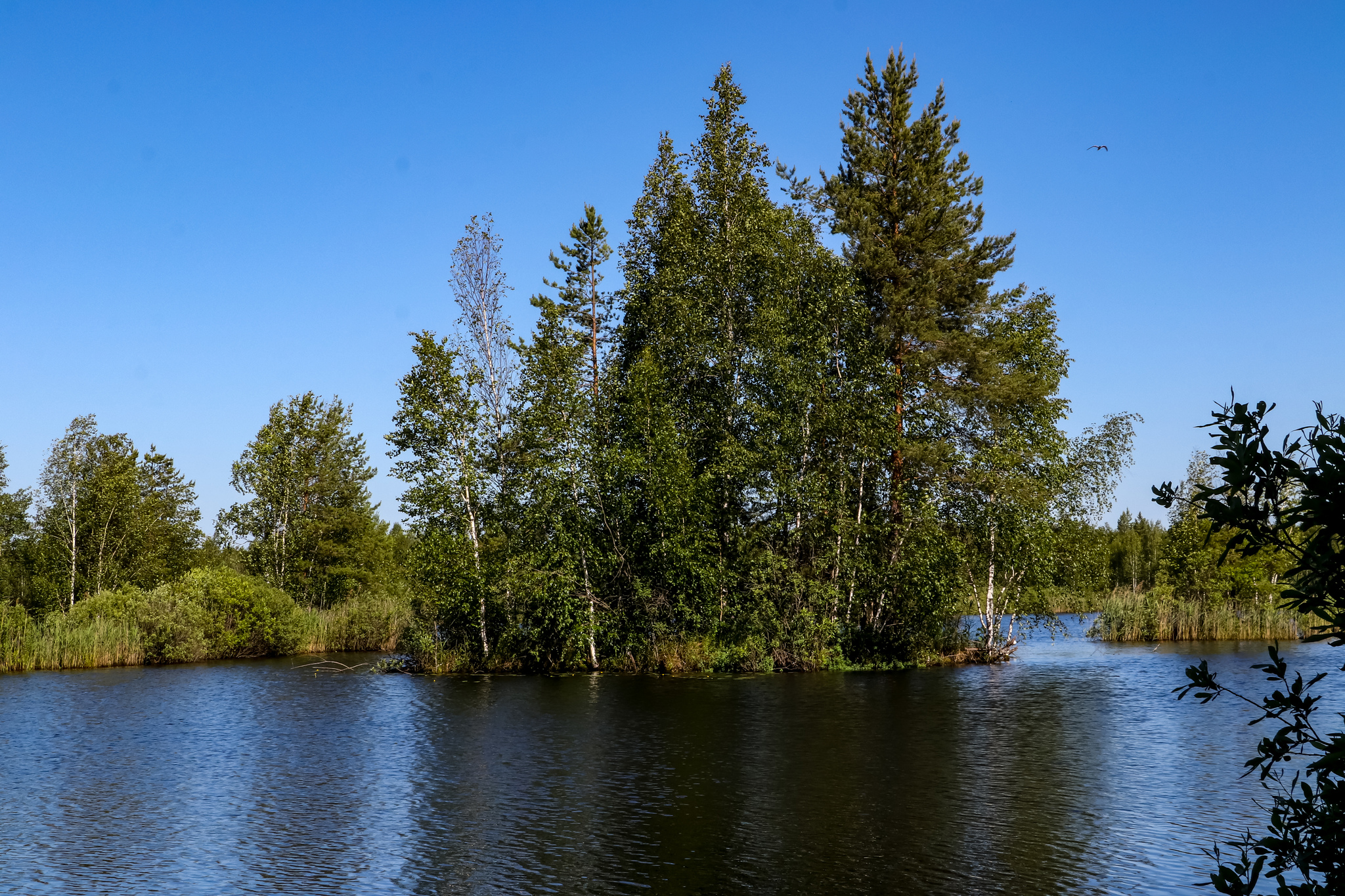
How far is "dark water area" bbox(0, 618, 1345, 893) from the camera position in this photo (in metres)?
13.8

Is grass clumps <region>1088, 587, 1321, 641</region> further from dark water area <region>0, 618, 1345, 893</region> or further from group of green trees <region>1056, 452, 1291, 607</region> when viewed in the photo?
dark water area <region>0, 618, 1345, 893</region>

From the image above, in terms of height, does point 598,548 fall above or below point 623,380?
below

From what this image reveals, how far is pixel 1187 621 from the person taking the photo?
162 ft

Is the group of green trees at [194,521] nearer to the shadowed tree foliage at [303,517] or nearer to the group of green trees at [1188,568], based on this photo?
the shadowed tree foliage at [303,517]

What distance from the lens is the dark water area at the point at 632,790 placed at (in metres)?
13.8

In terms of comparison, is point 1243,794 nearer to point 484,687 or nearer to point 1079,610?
point 484,687

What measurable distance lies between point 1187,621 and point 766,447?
25.3 metres

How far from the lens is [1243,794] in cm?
1734

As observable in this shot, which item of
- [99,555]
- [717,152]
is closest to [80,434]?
[99,555]

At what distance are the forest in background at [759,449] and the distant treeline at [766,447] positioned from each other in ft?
0.38

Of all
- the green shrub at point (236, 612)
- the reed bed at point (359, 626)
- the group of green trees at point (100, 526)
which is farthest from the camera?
the group of green trees at point (100, 526)

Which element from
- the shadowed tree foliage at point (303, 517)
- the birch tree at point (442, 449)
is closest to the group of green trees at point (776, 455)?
the birch tree at point (442, 449)

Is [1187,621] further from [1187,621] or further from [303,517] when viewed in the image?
[303,517]

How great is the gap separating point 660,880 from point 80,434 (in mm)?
66967
